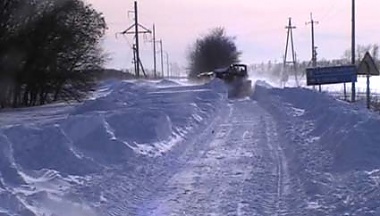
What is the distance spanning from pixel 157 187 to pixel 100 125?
4.79 metres

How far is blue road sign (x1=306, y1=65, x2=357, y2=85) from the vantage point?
3300cm

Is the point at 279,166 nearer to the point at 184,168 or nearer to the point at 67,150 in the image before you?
the point at 184,168

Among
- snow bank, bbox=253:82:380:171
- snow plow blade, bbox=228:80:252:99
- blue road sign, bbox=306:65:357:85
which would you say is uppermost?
blue road sign, bbox=306:65:357:85

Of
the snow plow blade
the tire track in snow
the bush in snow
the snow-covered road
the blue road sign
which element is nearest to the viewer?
the snow-covered road

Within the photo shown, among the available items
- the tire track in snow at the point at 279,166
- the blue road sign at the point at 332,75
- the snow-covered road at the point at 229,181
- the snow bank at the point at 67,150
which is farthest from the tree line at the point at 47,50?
the snow-covered road at the point at 229,181

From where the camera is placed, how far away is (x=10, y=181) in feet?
32.0

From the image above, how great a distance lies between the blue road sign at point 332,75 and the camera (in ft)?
108

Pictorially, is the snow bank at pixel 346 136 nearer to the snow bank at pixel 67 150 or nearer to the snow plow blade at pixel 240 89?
the snow bank at pixel 67 150

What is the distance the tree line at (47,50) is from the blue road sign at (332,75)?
12836 mm

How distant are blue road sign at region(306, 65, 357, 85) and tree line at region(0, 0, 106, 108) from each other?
1284 centimetres

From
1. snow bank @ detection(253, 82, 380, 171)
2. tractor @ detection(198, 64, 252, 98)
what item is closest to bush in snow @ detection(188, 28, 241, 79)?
tractor @ detection(198, 64, 252, 98)

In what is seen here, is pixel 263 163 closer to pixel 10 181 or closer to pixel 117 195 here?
pixel 117 195

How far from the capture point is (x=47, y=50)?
1417 inches

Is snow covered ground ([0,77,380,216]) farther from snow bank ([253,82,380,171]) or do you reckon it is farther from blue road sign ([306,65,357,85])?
blue road sign ([306,65,357,85])
